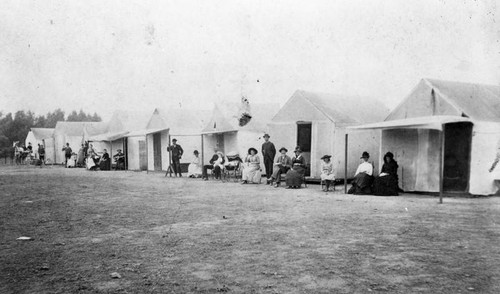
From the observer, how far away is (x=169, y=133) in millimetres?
21375

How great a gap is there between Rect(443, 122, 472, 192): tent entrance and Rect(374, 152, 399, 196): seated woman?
1.40 metres

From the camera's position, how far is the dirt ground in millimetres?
4297

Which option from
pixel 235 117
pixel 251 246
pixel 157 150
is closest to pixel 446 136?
pixel 251 246

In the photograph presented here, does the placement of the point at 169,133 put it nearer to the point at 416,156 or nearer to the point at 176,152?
the point at 176,152

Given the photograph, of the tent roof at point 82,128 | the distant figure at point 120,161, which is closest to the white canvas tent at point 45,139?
the tent roof at point 82,128

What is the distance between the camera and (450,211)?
8.57 metres

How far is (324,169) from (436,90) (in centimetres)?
364

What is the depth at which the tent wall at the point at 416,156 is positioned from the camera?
11.8 m

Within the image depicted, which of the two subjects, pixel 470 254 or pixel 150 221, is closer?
pixel 470 254

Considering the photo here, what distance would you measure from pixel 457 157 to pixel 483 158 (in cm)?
95

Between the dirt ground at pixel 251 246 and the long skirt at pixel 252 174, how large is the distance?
4.79 metres

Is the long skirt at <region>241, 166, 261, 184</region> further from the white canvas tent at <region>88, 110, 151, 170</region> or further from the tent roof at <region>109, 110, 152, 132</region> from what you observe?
the tent roof at <region>109, 110, 152, 132</region>

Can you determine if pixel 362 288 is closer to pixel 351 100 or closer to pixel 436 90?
pixel 436 90

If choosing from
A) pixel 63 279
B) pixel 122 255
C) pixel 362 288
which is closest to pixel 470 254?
pixel 362 288
